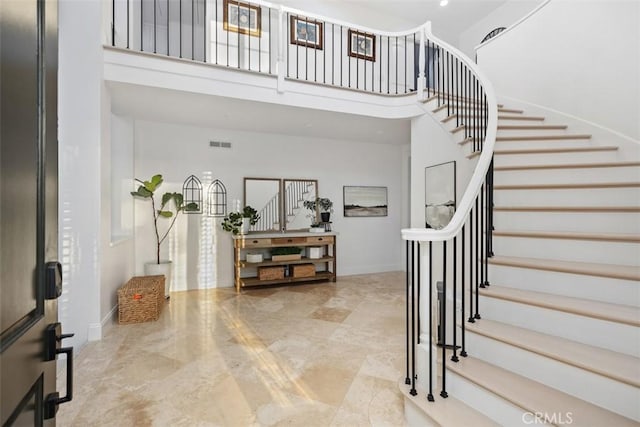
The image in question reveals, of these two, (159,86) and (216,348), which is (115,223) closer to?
(159,86)

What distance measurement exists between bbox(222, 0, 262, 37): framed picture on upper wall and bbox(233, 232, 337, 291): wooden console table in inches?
132

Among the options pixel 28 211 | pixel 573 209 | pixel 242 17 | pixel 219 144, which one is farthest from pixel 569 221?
pixel 242 17

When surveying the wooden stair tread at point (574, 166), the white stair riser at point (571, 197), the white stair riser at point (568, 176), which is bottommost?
the white stair riser at point (571, 197)

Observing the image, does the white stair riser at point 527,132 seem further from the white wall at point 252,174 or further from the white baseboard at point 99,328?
the white baseboard at point 99,328

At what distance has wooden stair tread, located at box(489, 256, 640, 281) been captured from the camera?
1.70 meters

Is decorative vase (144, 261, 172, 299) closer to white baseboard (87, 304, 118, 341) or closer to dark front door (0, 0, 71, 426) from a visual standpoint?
white baseboard (87, 304, 118, 341)

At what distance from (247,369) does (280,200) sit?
3.37 meters

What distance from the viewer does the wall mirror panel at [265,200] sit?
208 inches

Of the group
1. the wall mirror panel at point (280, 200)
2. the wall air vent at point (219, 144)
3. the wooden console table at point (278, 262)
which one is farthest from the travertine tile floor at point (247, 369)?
the wall air vent at point (219, 144)

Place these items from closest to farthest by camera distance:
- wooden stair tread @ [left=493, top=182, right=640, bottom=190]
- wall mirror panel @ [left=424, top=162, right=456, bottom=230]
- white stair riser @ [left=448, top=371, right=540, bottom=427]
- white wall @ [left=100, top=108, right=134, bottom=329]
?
white stair riser @ [left=448, top=371, right=540, bottom=427]
wooden stair tread @ [left=493, top=182, right=640, bottom=190]
white wall @ [left=100, top=108, right=134, bottom=329]
wall mirror panel @ [left=424, top=162, right=456, bottom=230]

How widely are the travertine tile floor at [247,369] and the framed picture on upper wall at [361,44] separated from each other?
14.8 ft

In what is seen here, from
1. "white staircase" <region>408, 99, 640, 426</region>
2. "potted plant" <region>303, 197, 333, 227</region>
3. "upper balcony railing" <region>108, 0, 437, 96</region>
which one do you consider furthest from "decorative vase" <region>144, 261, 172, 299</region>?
"white staircase" <region>408, 99, 640, 426</region>

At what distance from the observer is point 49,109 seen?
0.79 m

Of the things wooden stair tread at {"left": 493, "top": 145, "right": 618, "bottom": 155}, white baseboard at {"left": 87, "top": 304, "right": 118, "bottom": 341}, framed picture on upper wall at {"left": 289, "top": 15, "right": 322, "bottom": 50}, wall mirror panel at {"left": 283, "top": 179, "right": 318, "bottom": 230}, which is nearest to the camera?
wooden stair tread at {"left": 493, "top": 145, "right": 618, "bottom": 155}
